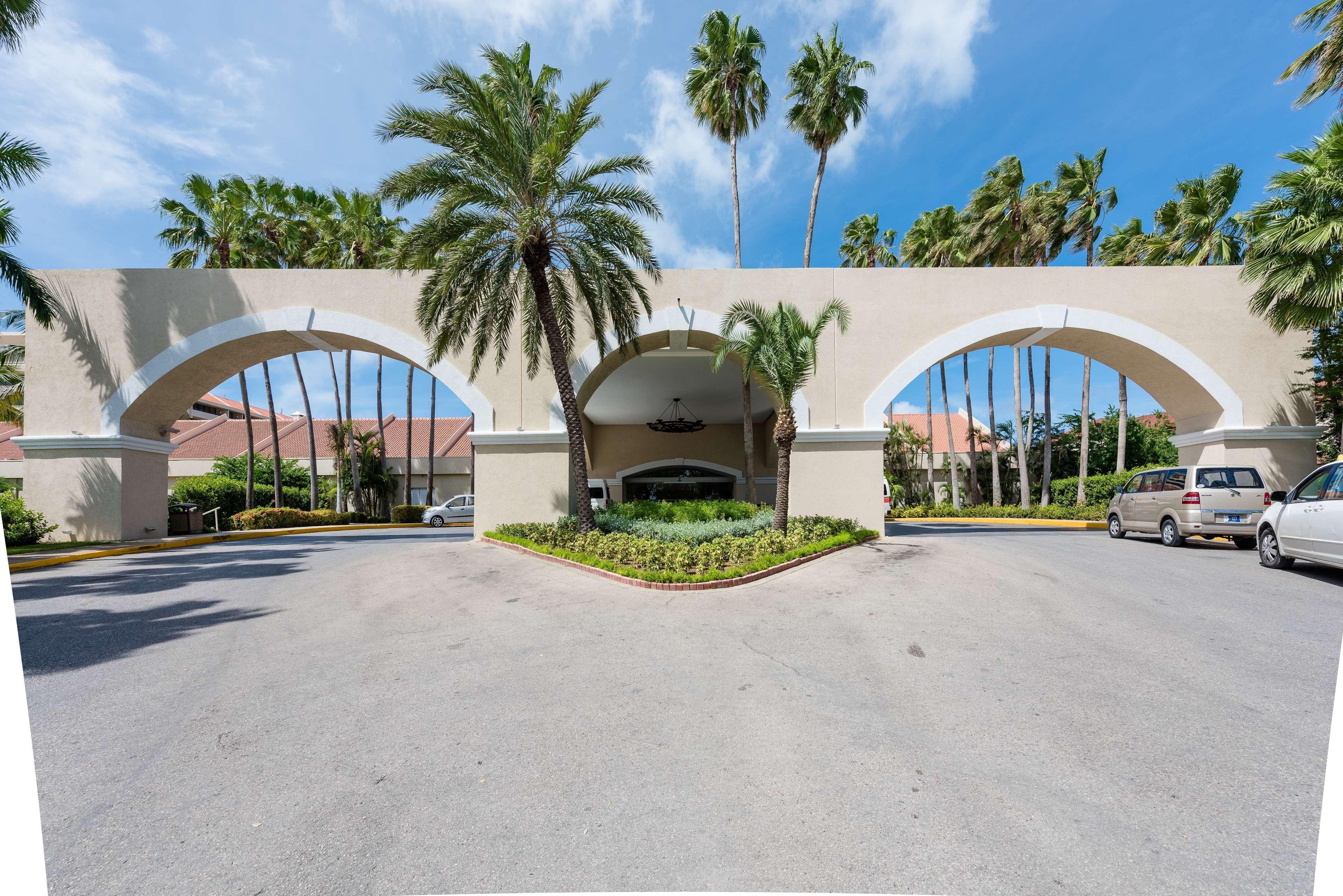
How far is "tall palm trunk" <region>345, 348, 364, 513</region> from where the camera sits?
27.2 metres

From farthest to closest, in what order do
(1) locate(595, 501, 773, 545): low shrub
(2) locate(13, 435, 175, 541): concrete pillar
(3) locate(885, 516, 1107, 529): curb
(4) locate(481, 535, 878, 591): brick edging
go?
(3) locate(885, 516, 1107, 529): curb < (2) locate(13, 435, 175, 541): concrete pillar < (1) locate(595, 501, 773, 545): low shrub < (4) locate(481, 535, 878, 591): brick edging

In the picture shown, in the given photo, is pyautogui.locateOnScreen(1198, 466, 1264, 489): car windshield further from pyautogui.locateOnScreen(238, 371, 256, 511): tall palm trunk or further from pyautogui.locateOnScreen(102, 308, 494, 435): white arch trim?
pyautogui.locateOnScreen(238, 371, 256, 511): tall palm trunk

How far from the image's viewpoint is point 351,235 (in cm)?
2445

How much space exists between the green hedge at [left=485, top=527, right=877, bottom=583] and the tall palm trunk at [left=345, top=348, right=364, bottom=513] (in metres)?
18.1

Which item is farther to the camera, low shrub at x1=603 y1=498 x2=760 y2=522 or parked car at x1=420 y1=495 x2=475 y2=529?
parked car at x1=420 y1=495 x2=475 y2=529

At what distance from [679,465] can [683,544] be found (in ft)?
59.7

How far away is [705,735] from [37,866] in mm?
3287

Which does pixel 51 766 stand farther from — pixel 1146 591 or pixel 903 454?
pixel 903 454

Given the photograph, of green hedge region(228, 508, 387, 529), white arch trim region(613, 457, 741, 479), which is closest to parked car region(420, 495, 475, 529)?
green hedge region(228, 508, 387, 529)

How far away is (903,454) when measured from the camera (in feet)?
104

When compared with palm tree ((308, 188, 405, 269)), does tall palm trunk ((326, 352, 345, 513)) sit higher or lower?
lower

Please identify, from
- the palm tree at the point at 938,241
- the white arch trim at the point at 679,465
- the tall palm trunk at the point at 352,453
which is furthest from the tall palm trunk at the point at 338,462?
the palm tree at the point at 938,241

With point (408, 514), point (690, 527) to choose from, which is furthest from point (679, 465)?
point (690, 527)

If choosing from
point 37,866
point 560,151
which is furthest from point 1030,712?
point 560,151
